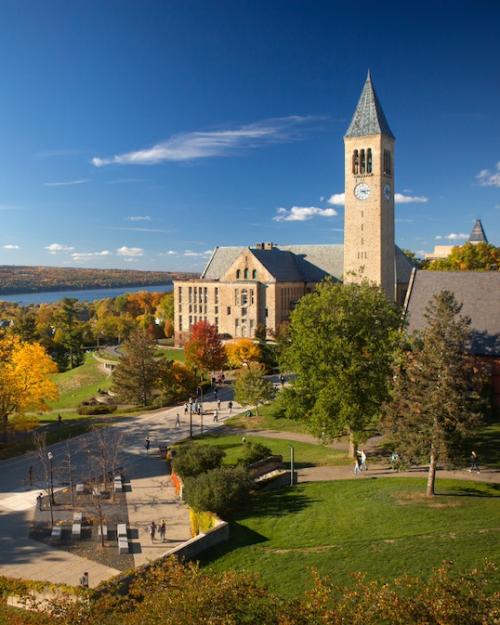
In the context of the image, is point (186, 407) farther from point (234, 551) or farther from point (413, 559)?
point (413, 559)

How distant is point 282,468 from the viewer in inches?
1272

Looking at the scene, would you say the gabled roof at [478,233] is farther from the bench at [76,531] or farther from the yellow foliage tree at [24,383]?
the bench at [76,531]

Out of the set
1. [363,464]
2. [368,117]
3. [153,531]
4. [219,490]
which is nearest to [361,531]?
[219,490]

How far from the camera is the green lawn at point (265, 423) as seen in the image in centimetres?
4172

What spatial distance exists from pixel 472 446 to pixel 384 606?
22689 millimetres

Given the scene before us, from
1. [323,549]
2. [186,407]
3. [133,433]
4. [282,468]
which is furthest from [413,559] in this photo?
[186,407]

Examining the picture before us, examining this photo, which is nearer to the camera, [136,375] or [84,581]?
[84,581]

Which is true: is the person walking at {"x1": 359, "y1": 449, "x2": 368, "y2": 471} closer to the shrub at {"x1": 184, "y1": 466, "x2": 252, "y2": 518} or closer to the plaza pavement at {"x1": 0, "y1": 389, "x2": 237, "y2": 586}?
the shrub at {"x1": 184, "y1": 466, "x2": 252, "y2": 518}

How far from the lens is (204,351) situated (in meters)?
57.6

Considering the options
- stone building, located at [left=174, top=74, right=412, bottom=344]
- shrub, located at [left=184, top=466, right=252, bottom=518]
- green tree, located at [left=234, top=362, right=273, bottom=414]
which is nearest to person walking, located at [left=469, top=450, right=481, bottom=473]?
shrub, located at [left=184, top=466, right=252, bottom=518]

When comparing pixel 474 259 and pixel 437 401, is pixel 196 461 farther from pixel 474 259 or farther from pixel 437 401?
pixel 474 259

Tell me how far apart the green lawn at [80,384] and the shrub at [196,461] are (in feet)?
105

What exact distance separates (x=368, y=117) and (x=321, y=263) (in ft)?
80.1

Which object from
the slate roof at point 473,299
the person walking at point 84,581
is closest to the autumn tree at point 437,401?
the slate roof at point 473,299
